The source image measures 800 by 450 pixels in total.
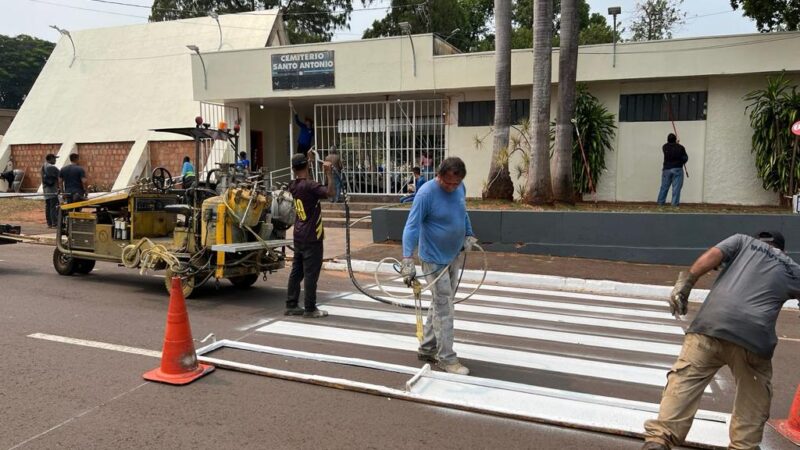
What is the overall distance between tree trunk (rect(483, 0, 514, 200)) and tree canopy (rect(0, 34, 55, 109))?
202 feet

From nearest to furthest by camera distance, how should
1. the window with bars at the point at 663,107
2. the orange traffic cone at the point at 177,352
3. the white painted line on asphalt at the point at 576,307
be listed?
the orange traffic cone at the point at 177,352, the white painted line on asphalt at the point at 576,307, the window with bars at the point at 663,107

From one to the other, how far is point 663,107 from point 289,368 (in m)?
14.0

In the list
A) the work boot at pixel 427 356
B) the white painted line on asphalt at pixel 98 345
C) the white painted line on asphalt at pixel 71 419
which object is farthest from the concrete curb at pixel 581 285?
the white painted line on asphalt at pixel 71 419

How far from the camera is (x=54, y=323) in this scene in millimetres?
6500

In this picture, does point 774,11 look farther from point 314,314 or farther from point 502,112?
point 314,314

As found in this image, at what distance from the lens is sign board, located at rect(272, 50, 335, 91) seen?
17656 millimetres

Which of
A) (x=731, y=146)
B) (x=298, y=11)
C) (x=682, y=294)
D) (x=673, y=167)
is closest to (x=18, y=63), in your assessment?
(x=298, y=11)

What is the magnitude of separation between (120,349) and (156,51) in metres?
22.4

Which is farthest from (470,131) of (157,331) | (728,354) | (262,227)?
(728,354)

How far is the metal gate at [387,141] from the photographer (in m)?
18.0

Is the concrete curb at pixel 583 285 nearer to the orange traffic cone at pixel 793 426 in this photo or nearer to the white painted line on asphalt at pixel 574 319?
the white painted line on asphalt at pixel 574 319

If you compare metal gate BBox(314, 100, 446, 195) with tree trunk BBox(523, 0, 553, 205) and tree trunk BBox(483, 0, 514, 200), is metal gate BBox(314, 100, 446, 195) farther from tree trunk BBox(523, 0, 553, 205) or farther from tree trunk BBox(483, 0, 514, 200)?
tree trunk BBox(523, 0, 553, 205)

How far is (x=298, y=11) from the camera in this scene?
38500 mm

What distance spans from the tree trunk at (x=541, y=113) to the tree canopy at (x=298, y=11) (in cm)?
2764
